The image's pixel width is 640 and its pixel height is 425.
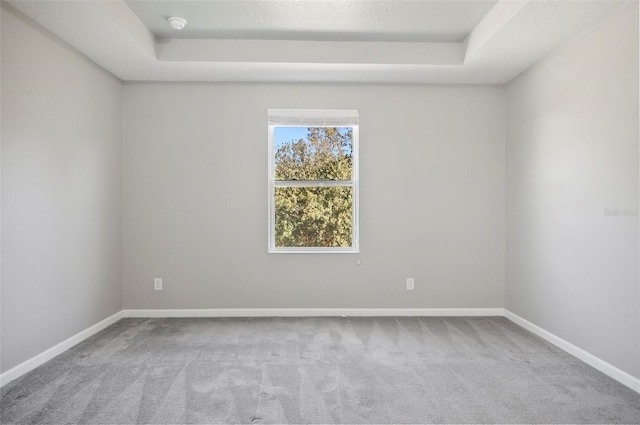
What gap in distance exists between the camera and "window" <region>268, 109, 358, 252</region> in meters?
4.16

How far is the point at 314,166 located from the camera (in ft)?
13.7

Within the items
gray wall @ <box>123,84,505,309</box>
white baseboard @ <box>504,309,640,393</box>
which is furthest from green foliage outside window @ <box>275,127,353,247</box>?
A: white baseboard @ <box>504,309,640,393</box>

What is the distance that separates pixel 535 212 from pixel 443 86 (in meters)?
1.60

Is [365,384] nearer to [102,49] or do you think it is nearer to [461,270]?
[461,270]

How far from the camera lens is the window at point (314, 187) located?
4.16 metres

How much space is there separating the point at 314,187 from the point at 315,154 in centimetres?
36

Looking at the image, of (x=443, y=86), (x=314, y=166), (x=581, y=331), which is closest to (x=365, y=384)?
(x=581, y=331)

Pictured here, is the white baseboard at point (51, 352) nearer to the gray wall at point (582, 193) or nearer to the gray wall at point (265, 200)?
the gray wall at point (265, 200)

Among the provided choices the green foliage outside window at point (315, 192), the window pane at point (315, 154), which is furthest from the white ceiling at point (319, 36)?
the green foliage outside window at point (315, 192)

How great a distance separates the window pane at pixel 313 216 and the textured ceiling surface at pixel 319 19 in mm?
1537

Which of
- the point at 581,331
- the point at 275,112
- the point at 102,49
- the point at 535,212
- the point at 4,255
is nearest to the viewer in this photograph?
the point at 4,255

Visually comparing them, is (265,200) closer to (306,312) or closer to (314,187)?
(314,187)

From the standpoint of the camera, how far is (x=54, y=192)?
3.00 m

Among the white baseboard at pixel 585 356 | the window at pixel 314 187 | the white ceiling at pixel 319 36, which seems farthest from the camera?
the window at pixel 314 187
